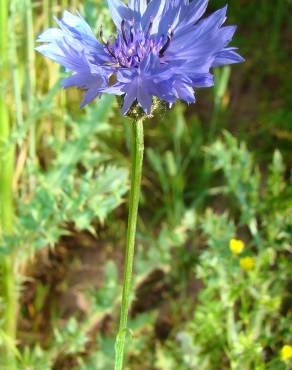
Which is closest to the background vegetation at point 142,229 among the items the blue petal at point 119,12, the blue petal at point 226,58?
the blue petal at point 119,12

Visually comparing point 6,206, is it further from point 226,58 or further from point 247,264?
point 226,58

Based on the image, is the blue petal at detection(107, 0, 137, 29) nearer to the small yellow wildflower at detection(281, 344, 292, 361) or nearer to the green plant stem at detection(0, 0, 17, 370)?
the green plant stem at detection(0, 0, 17, 370)

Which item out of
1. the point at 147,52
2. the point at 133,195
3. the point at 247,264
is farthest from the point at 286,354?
the point at 147,52

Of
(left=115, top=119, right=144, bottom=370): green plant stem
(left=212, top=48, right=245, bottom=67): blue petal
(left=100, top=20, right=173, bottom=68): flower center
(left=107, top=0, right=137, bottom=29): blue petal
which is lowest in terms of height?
(left=115, top=119, right=144, bottom=370): green plant stem

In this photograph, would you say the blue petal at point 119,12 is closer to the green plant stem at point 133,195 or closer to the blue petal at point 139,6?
the blue petal at point 139,6

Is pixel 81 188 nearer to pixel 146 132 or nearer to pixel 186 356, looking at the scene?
pixel 186 356

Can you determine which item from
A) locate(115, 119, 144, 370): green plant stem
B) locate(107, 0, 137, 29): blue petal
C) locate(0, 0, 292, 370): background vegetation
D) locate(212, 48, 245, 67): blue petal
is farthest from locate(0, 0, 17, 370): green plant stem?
locate(212, 48, 245, 67): blue petal
